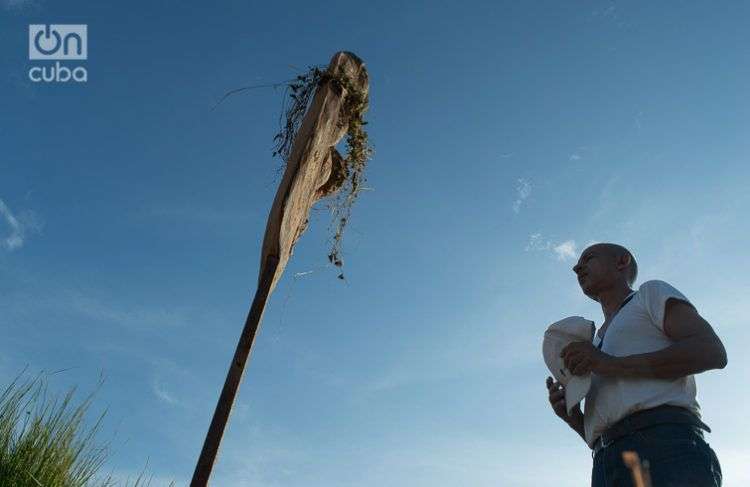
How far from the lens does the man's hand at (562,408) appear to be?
2779 mm

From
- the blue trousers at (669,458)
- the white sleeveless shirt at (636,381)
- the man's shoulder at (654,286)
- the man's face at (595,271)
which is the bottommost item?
the blue trousers at (669,458)

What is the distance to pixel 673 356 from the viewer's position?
7.74ft

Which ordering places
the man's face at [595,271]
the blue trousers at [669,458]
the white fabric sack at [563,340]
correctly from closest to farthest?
the blue trousers at [669,458] < the white fabric sack at [563,340] < the man's face at [595,271]

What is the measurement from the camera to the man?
2234 mm

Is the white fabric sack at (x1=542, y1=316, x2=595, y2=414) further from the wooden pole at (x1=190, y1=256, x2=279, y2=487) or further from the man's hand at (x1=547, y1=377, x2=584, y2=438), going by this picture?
the wooden pole at (x1=190, y1=256, x2=279, y2=487)

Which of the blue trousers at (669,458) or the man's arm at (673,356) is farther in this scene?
the man's arm at (673,356)

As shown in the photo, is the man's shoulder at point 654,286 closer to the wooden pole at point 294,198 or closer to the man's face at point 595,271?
the man's face at point 595,271

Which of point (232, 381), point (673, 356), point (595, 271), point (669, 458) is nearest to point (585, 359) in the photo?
point (673, 356)

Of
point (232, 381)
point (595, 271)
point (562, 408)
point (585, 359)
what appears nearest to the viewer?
point (585, 359)

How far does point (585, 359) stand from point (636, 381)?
7.6 inches

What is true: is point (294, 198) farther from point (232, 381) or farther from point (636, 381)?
point (636, 381)

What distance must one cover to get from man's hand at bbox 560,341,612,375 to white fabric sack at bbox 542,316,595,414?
13 cm

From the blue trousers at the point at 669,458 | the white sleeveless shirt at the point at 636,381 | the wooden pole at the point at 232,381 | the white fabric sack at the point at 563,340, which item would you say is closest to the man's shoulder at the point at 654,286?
the white sleeveless shirt at the point at 636,381

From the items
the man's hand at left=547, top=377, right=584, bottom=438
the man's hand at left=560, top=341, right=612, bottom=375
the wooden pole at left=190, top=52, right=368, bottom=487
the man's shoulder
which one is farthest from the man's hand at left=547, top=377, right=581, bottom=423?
the wooden pole at left=190, top=52, right=368, bottom=487
